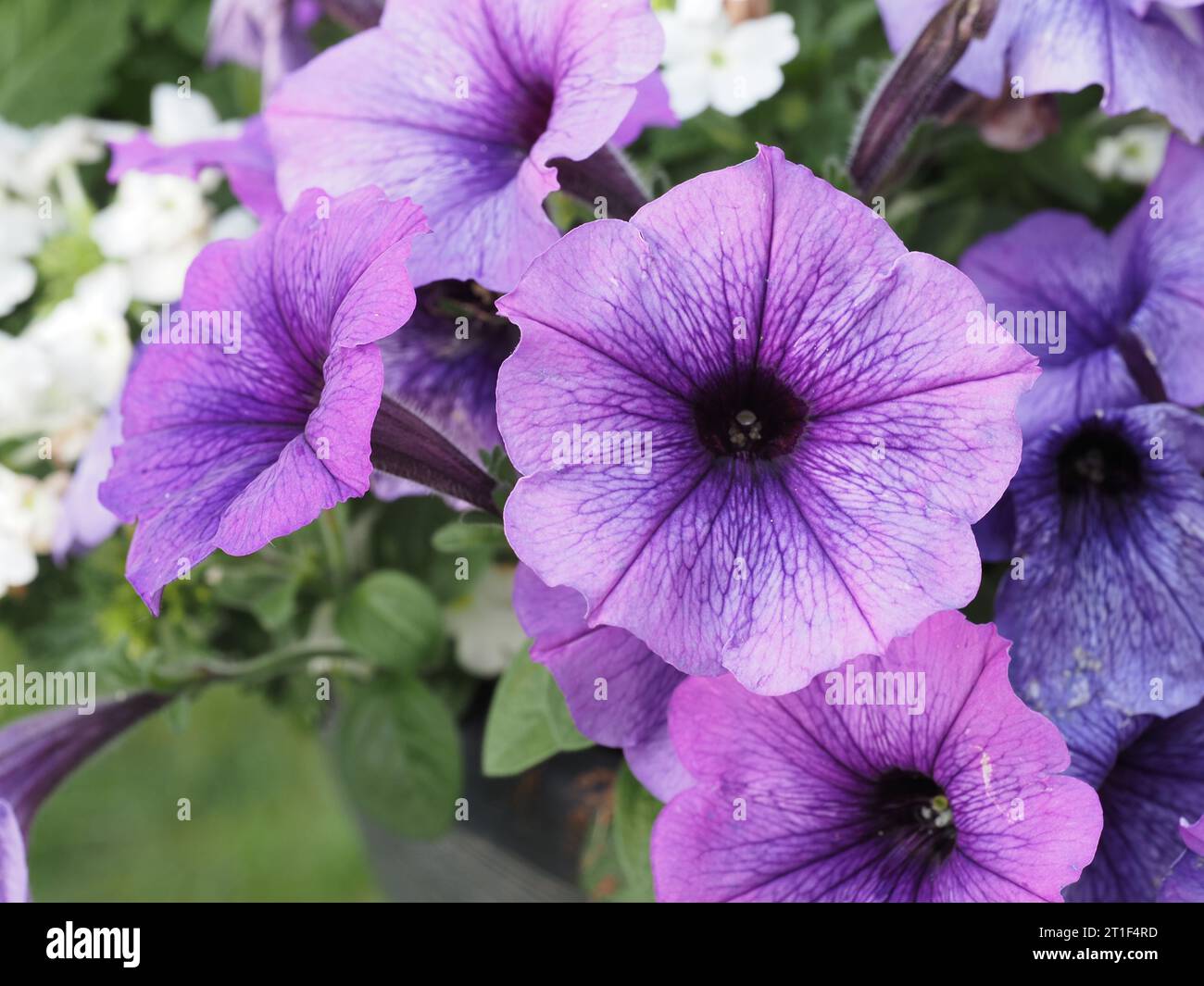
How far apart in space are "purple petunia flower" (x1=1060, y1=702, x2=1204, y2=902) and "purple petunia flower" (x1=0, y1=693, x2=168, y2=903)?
388 mm

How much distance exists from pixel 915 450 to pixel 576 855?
0.39 meters

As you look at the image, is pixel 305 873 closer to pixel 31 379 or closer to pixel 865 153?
pixel 31 379

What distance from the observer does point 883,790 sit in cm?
45

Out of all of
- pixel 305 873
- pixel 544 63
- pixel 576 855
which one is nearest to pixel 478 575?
pixel 576 855

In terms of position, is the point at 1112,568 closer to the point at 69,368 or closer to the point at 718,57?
the point at 718,57

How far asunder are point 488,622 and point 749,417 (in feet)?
0.90

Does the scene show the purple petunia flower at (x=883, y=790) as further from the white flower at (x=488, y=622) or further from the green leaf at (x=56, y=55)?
the green leaf at (x=56, y=55)

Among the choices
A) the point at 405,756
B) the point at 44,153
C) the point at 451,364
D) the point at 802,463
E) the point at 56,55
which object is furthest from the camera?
the point at 56,55

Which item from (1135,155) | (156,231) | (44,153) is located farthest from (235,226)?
(1135,155)

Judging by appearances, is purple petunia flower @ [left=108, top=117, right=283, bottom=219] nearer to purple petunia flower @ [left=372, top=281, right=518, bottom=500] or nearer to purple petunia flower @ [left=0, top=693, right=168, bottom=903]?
purple petunia flower @ [left=372, top=281, right=518, bottom=500]

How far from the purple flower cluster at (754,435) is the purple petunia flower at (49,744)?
6 cm

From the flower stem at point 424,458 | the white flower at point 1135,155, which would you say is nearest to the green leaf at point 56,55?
the flower stem at point 424,458

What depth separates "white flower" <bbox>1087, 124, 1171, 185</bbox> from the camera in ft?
2.11

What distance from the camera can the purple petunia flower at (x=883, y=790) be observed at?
0.39 metres
